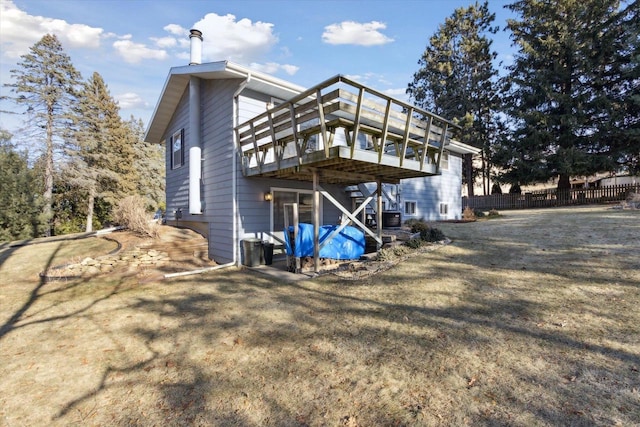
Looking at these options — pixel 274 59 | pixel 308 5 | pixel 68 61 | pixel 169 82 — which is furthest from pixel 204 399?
pixel 68 61

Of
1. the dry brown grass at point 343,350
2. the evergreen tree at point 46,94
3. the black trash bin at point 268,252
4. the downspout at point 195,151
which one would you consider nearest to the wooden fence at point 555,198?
the dry brown grass at point 343,350

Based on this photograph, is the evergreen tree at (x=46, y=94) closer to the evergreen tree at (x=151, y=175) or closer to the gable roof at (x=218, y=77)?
the evergreen tree at (x=151, y=175)

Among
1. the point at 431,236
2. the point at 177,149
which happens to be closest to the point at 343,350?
the point at 431,236

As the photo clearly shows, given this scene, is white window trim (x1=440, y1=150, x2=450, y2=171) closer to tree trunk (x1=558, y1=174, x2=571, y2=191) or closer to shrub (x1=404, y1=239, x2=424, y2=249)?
shrub (x1=404, y1=239, x2=424, y2=249)

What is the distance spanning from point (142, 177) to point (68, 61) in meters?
11.8

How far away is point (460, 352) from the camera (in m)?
3.45

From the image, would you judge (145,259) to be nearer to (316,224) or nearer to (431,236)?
(316,224)

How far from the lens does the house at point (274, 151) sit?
6484mm

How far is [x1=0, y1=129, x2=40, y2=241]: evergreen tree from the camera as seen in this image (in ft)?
55.3

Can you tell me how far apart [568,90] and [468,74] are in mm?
8873

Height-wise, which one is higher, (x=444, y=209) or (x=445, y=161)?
(x=445, y=161)

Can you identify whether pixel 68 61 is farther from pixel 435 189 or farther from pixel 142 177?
pixel 435 189

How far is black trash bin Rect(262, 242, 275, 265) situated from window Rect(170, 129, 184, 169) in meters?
5.89

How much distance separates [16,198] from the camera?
56.2 ft
